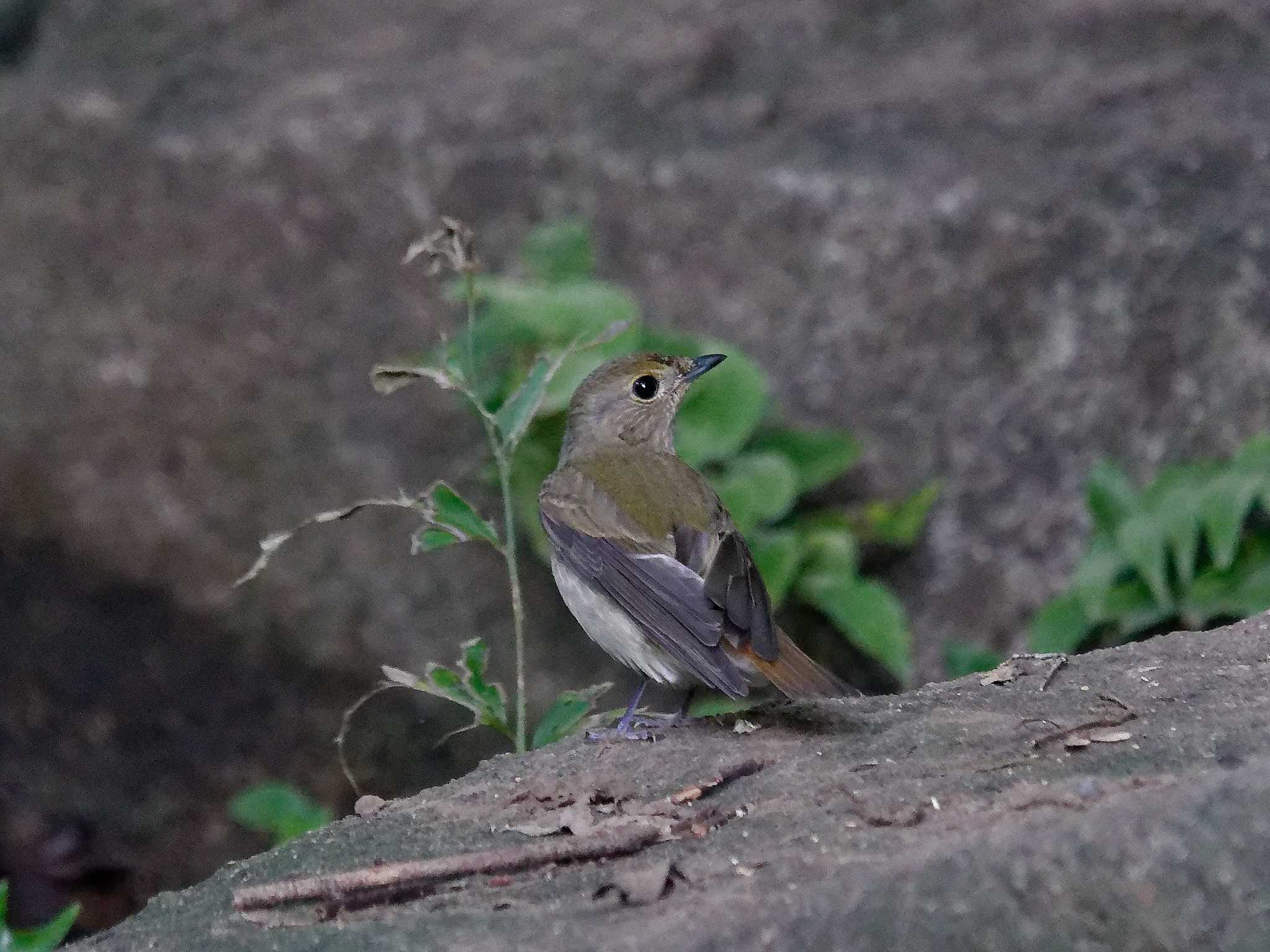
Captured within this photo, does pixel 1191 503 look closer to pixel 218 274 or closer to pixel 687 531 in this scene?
pixel 687 531

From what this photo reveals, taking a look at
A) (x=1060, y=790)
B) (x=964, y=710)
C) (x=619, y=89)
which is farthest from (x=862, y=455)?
(x=1060, y=790)

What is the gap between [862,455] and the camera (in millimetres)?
5637

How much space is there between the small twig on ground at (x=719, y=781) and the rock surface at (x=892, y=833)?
2 cm

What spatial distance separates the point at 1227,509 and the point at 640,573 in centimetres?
199

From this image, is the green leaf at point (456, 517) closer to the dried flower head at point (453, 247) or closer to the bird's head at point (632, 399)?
the dried flower head at point (453, 247)

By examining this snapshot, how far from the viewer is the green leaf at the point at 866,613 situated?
5.12 metres

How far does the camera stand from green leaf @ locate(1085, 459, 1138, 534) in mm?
5020

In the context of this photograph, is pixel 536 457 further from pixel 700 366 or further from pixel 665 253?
pixel 665 253

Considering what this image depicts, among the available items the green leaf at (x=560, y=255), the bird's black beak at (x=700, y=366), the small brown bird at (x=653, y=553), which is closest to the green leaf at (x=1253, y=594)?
the small brown bird at (x=653, y=553)

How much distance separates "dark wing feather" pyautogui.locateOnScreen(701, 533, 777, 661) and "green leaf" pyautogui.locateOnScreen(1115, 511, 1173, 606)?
5.61ft

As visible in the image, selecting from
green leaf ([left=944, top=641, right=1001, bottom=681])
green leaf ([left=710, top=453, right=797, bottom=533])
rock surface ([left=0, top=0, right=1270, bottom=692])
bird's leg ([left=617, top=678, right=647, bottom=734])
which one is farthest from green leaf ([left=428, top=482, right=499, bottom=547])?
rock surface ([left=0, top=0, right=1270, bottom=692])

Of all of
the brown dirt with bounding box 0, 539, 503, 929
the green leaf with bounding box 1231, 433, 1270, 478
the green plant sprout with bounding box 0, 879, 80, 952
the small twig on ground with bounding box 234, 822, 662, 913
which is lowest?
the brown dirt with bounding box 0, 539, 503, 929

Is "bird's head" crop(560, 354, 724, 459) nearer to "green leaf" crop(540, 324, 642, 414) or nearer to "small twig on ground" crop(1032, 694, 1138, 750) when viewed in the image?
"green leaf" crop(540, 324, 642, 414)

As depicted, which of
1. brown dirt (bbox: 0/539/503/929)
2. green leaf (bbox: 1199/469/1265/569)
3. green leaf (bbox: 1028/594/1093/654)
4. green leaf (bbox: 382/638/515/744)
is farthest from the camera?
brown dirt (bbox: 0/539/503/929)
